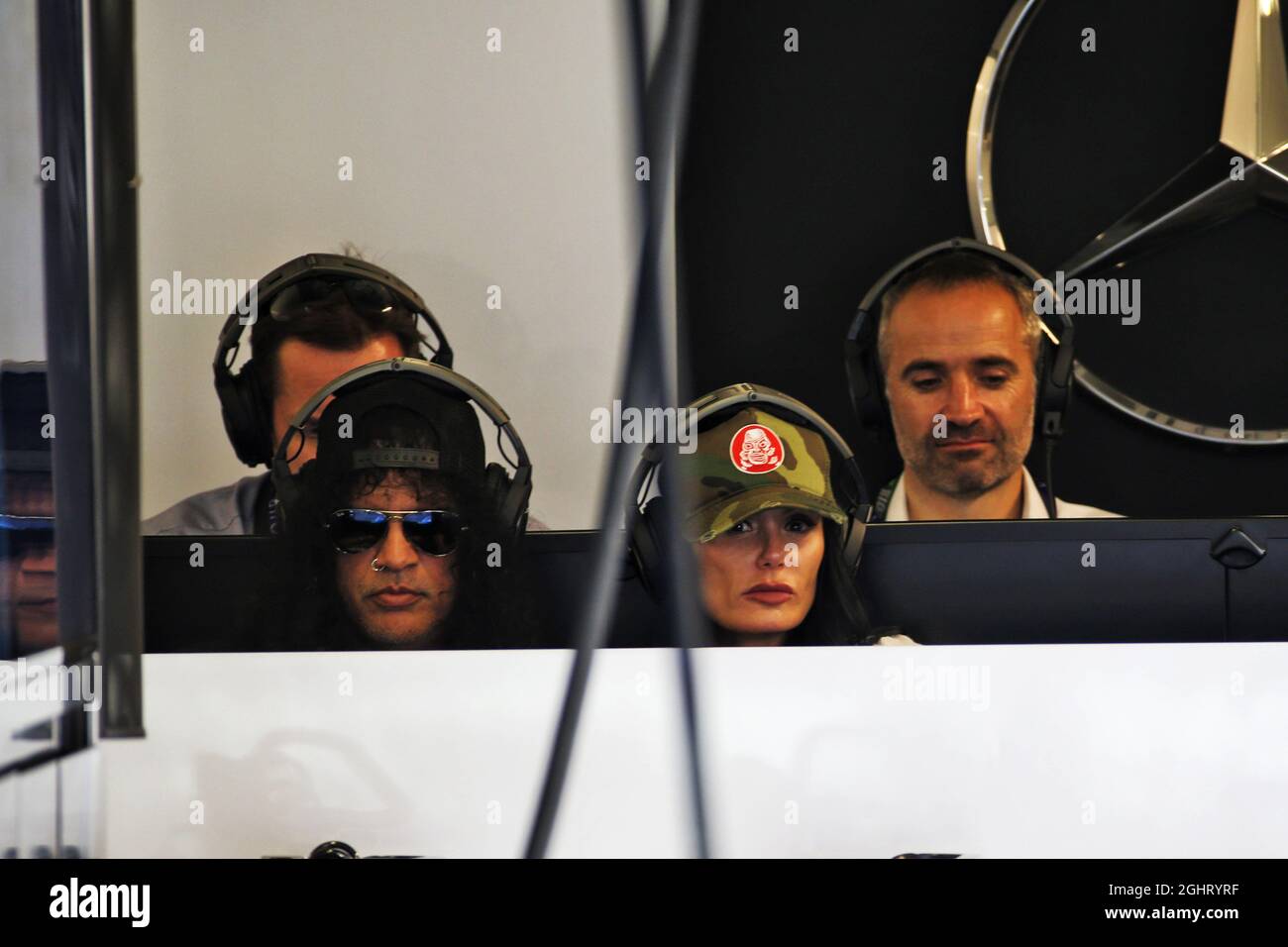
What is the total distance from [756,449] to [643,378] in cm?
11

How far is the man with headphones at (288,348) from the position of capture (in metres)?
0.82

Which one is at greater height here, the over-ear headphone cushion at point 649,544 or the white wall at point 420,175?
the white wall at point 420,175

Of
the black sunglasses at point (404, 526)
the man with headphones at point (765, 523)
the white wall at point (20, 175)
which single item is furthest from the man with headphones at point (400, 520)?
the white wall at point (20, 175)

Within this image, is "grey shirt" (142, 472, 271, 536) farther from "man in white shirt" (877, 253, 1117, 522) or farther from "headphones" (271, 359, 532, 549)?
"man in white shirt" (877, 253, 1117, 522)

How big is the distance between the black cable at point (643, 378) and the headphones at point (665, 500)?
2 centimetres

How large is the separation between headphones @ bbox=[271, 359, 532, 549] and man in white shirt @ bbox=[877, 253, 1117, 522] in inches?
10.5

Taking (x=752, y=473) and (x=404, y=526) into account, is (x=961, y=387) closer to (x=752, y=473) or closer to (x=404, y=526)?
(x=752, y=473)

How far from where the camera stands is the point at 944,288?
812mm

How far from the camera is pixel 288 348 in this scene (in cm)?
84

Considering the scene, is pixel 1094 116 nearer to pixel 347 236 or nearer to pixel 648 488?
pixel 648 488

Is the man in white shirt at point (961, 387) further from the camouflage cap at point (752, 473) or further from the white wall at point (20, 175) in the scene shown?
the white wall at point (20, 175)

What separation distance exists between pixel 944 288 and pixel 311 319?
46 cm

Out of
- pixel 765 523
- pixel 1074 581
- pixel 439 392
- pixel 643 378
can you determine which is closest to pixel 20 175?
pixel 439 392
